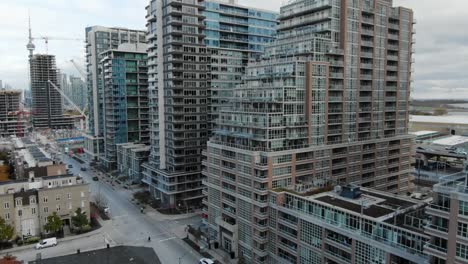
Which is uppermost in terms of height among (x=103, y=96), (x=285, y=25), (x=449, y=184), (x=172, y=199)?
(x=285, y=25)

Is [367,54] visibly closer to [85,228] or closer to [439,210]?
[439,210]

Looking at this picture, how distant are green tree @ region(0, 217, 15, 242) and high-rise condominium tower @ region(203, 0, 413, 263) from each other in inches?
1614

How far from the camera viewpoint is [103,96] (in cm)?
14500

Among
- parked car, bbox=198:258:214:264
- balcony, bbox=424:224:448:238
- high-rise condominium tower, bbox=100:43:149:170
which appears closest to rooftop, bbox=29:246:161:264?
parked car, bbox=198:258:214:264

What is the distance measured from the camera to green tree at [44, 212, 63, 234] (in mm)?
72250

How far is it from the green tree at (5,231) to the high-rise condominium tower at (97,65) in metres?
86.1

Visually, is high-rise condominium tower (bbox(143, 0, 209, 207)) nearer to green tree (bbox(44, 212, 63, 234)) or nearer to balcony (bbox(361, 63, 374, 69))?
green tree (bbox(44, 212, 63, 234))

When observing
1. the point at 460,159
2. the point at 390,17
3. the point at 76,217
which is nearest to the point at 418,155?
the point at 460,159

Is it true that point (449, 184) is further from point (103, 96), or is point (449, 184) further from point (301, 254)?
point (103, 96)

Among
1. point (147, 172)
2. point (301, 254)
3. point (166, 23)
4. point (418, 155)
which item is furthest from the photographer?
point (418, 155)

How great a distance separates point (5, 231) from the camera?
67875 mm

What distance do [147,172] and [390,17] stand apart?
80930 mm

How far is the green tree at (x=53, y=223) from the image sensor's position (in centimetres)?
7225

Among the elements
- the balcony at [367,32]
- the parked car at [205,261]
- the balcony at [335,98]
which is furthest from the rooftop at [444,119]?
the parked car at [205,261]
